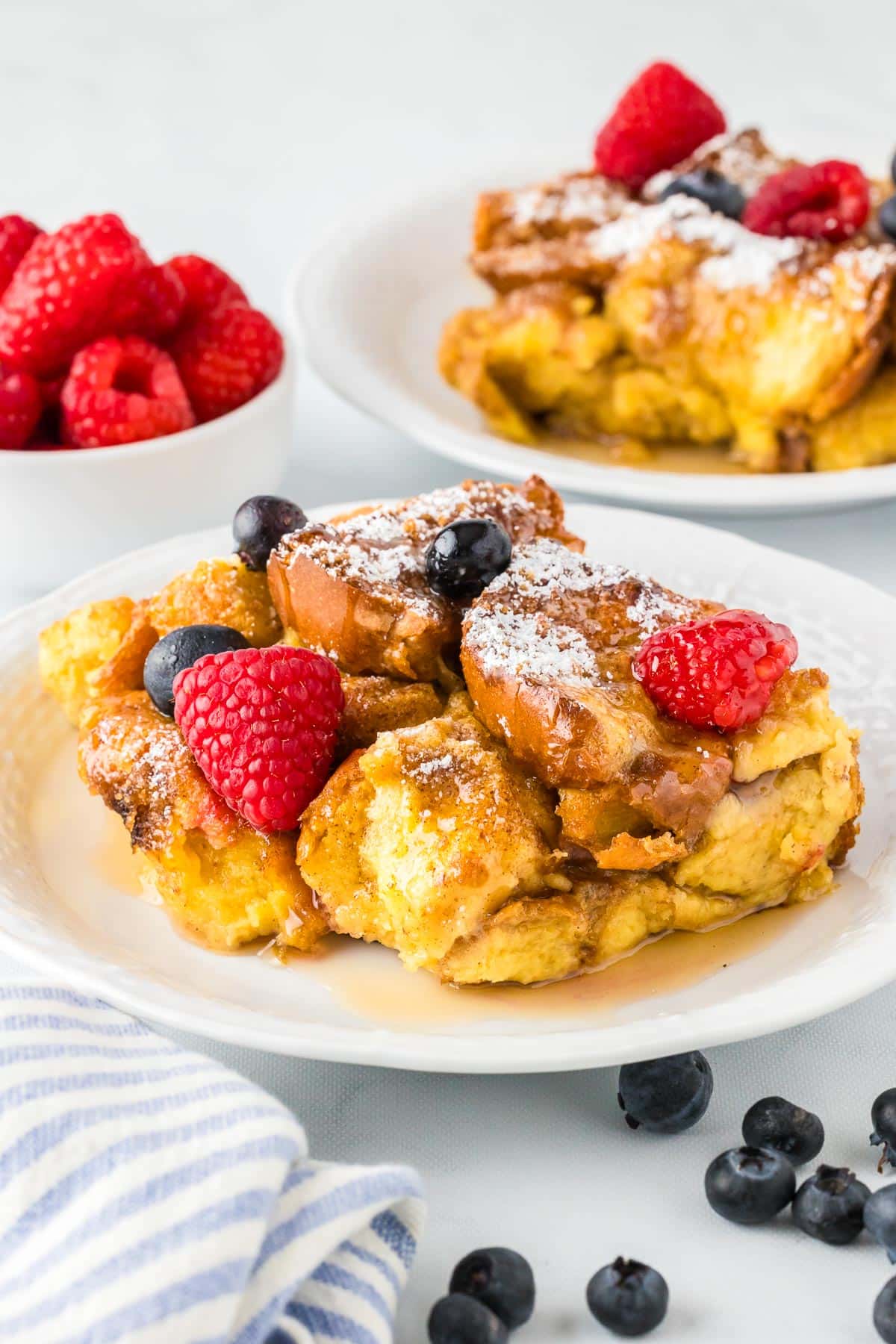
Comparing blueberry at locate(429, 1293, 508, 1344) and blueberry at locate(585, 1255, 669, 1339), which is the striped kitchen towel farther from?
blueberry at locate(585, 1255, 669, 1339)

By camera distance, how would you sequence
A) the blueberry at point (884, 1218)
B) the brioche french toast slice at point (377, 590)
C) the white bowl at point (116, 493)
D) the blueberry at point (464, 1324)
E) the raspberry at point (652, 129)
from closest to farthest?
the blueberry at point (464, 1324), the blueberry at point (884, 1218), the brioche french toast slice at point (377, 590), the white bowl at point (116, 493), the raspberry at point (652, 129)

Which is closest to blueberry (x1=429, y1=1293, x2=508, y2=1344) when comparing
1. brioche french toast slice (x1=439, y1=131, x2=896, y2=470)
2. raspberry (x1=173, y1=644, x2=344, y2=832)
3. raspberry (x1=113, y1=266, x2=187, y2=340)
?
raspberry (x1=173, y1=644, x2=344, y2=832)

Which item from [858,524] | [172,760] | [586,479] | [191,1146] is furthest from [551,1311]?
[858,524]

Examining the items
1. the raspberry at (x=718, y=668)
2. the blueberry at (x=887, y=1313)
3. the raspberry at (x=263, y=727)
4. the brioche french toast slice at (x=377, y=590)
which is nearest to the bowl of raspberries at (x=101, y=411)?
the brioche french toast slice at (x=377, y=590)

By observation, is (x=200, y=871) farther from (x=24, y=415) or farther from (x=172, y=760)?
(x=24, y=415)

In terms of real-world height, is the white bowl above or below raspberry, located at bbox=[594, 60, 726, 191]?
below

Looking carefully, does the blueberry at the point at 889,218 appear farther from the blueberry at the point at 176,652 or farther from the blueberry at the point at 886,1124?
the blueberry at the point at 886,1124

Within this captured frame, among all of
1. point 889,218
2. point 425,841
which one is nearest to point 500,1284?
point 425,841
